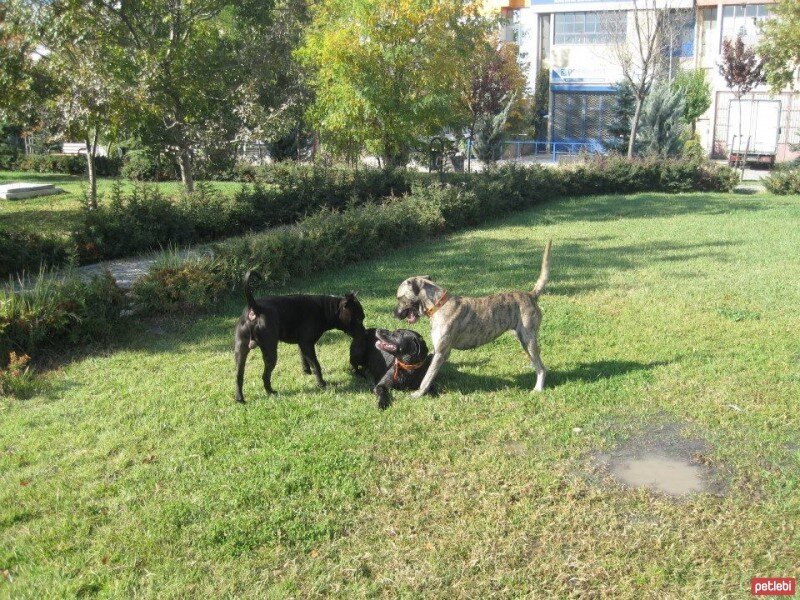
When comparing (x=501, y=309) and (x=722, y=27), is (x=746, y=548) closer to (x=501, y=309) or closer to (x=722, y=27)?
(x=501, y=309)

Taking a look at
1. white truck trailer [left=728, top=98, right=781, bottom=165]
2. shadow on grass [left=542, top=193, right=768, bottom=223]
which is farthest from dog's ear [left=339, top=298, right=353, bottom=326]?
white truck trailer [left=728, top=98, right=781, bottom=165]

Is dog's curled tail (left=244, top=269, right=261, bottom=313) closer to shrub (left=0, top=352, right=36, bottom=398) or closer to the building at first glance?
shrub (left=0, top=352, right=36, bottom=398)

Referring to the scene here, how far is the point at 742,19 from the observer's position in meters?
36.8

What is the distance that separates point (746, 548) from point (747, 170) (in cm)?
3251

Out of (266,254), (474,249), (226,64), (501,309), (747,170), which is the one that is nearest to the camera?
(501,309)

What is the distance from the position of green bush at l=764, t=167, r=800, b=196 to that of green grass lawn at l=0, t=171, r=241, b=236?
1691 cm

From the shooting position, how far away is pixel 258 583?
3773 mm

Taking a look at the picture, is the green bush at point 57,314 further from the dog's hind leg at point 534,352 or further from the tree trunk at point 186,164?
the tree trunk at point 186,164

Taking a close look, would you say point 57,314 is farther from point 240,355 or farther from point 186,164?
point 186,164

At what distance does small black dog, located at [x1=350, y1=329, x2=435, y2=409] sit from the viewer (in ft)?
19.9

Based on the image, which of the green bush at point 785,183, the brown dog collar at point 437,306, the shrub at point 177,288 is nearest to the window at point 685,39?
the green bush at point 785,183

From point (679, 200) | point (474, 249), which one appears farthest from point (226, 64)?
point (679, 200)

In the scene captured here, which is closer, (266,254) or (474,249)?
(266,254)

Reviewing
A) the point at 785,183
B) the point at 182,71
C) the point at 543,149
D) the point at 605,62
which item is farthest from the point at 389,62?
the point at 543,149
